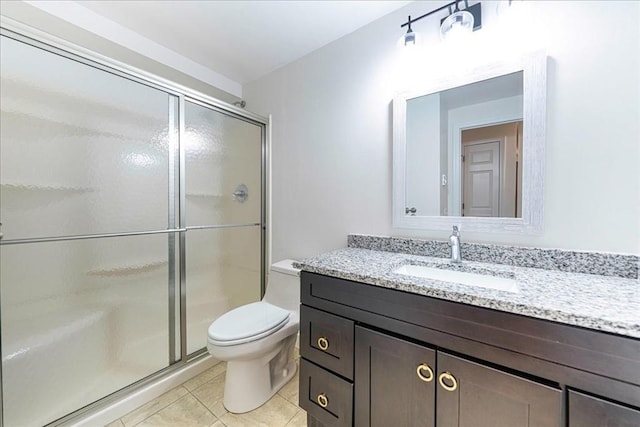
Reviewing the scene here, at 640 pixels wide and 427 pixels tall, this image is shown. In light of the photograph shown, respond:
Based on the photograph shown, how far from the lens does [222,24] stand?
5.37ft

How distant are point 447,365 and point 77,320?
1757 millimetres

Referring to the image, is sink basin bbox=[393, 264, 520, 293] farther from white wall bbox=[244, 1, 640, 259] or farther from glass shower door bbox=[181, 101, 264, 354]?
glass shower door bbox=[181, 101, 264, 354]

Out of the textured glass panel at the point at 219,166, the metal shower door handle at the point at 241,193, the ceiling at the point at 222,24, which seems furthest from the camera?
the metal shower door handle at the point at 241,193

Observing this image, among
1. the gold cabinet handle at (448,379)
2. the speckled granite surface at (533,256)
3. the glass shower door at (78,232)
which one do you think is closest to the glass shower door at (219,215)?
the glass shower door at (78,232)

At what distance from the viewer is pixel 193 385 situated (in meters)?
1.66

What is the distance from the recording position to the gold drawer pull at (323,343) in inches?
43.6

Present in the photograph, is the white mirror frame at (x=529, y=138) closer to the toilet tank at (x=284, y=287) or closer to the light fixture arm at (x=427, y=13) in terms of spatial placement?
the light fixture arm at (x=427, y=13)

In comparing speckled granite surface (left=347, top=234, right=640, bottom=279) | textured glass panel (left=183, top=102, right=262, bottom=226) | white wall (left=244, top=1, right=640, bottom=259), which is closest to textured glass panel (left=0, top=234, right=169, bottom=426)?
textured glass panel (left=183, top=102, right=262, bottom=226)

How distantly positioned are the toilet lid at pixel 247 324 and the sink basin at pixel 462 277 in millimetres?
767

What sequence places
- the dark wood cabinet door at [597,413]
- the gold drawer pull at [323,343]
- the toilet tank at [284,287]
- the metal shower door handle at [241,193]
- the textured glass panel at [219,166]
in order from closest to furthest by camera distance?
1. the dark wood cabinet door at [597,413]
2. the gold drawer pull at [323,343]
3. the toilet tank at [284,287]
4. the textured glass panel at [219,166]
5. the metal shower door handle at [241,193]

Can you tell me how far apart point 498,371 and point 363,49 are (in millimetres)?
1716

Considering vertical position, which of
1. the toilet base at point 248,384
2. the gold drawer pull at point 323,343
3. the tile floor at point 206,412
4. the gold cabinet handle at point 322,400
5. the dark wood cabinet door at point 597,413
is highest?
the dark wood cabinet door at point 597,413

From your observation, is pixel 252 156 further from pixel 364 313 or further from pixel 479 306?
pixel 479 306

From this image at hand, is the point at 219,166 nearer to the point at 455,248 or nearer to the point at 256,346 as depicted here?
the point at 256,346
